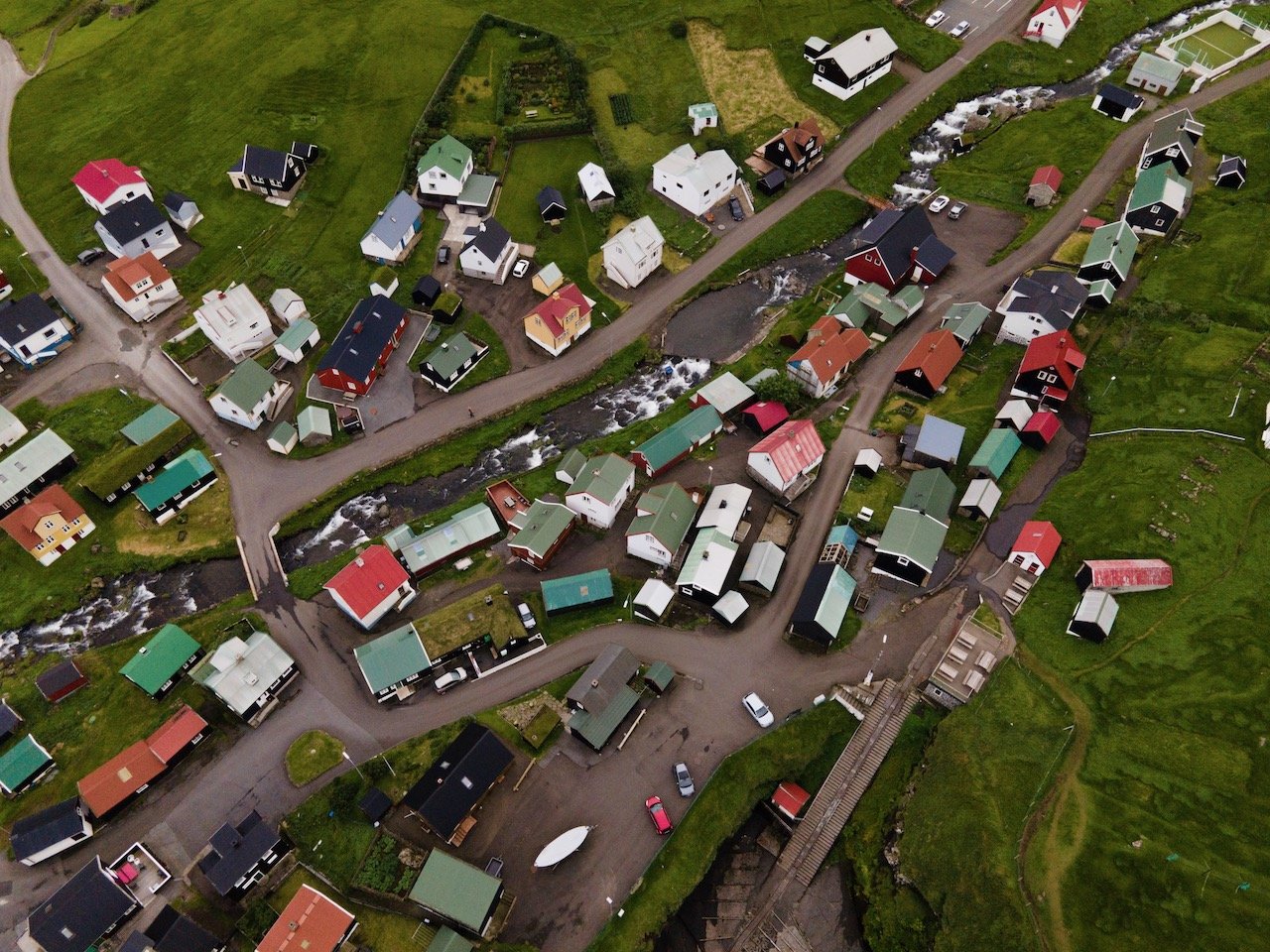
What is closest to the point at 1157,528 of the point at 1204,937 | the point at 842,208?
the point at 1204,937

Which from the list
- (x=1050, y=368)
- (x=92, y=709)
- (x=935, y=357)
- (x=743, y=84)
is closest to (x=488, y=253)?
(x=743, y=84)

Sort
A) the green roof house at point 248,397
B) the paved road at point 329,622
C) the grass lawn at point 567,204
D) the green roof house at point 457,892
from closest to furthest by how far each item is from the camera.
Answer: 1. the green roof house at point 457,892
2. the paved road at point 329,622
3. the green roof house at point 248,397
4. the grass lawn at point 567,204

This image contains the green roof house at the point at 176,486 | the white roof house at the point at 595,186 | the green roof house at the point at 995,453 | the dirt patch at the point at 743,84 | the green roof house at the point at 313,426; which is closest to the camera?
the green roof house at the point at 995,453

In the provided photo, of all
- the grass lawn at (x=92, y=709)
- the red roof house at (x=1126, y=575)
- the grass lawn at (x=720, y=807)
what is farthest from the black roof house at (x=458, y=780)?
the red roof house at (x=1126, y=575)

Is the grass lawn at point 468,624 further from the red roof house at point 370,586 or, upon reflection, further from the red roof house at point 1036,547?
the red roof house at point 1036,547

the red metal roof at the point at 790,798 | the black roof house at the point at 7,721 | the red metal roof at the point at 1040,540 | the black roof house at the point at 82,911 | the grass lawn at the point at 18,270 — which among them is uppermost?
the grass lawn at the point at 18,270

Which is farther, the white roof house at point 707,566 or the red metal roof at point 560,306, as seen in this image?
the red metal roof at point 560,306

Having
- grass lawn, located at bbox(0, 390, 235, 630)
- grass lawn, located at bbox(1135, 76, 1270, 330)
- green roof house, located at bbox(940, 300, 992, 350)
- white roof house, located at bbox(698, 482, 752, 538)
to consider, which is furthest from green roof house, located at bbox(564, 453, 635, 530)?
grass lawn, located at bbox(1135, 76, 1270, 330)
